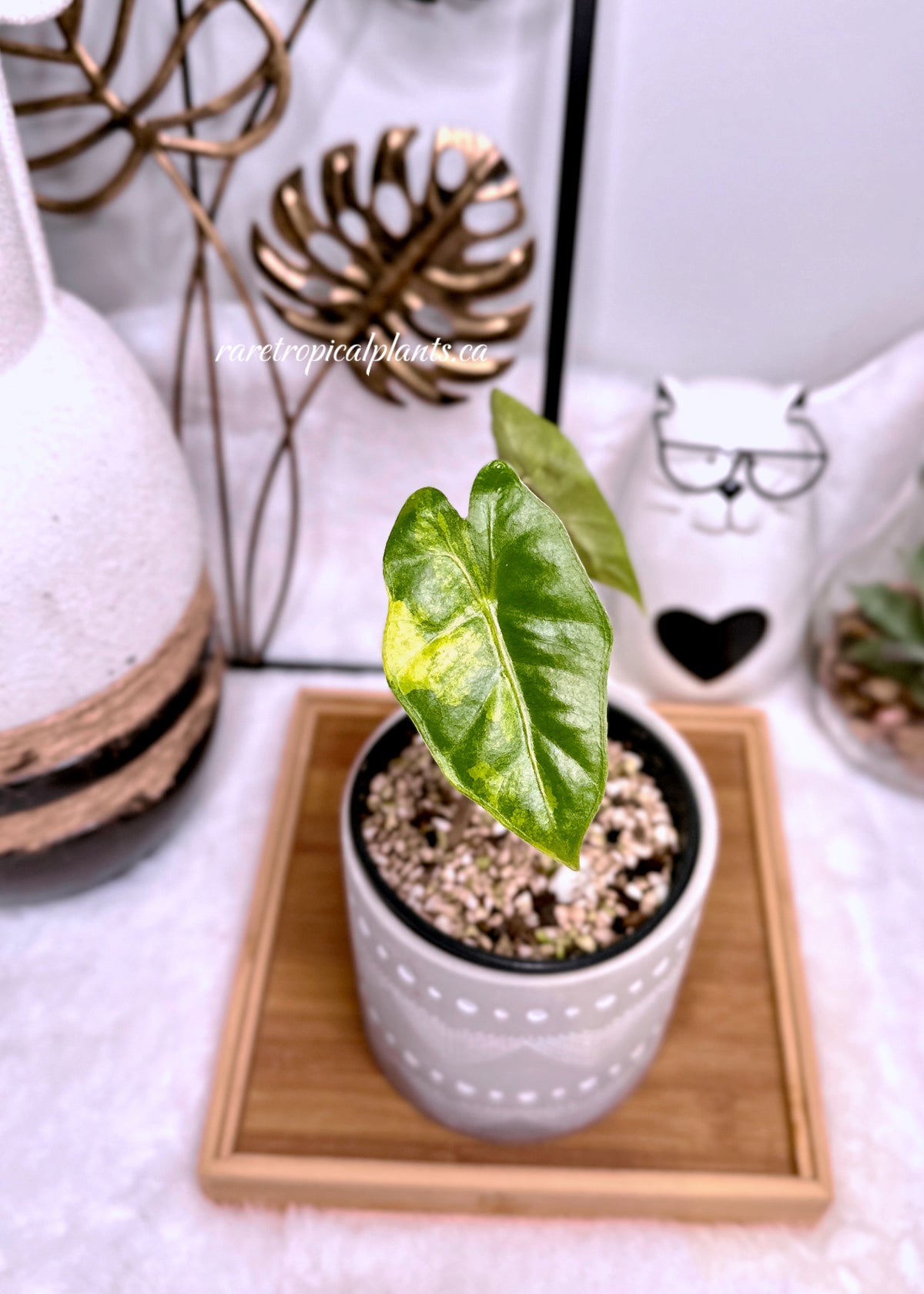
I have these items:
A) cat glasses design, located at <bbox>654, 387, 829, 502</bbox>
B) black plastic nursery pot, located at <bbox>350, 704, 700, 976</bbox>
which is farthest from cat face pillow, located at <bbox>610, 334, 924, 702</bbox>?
black plastic nursery pot, located at <bbox>350, 704, 700, 976</bbox>

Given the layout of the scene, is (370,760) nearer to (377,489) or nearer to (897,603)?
(377,489)

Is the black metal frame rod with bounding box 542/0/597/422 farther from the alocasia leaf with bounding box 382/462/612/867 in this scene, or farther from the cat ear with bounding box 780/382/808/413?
the alocasia leaf with bounding box 382/462/612/867

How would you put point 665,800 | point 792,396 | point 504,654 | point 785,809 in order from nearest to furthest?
1. point 504,654
2. point 665,800
3. point 792,396
4. point 785,809

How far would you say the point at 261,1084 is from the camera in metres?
0.61

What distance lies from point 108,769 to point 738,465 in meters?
0.43

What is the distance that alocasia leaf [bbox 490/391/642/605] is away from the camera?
0.46 metres

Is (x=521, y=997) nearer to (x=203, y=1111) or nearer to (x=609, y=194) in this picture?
(x=203, y=1111)

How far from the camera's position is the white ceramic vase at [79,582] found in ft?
1.63

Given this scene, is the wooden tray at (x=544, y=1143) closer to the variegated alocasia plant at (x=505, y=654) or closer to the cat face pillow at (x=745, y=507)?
the cat face pillow at (x=745, y=507)

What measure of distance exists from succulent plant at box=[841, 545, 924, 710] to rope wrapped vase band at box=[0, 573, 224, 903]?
0.46 metres

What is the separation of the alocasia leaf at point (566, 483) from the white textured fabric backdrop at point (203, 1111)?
1.21ft

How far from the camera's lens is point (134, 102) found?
0.62 m

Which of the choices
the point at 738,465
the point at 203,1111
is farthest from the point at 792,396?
the point at 203,1111

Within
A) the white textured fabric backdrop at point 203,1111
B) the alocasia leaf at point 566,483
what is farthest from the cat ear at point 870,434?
the alocasia leaf at point 566,483
